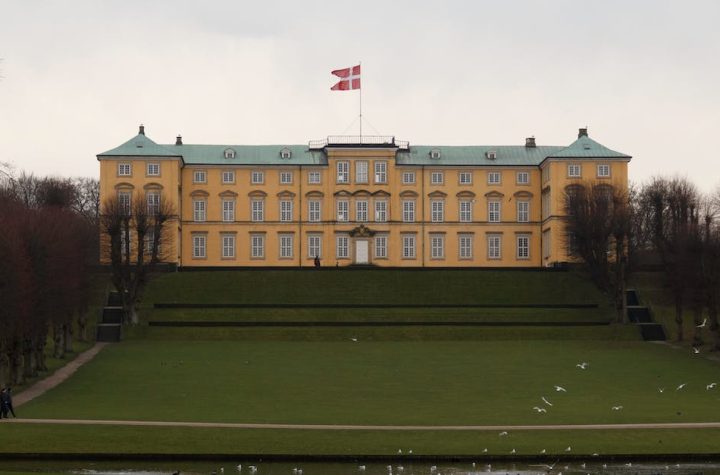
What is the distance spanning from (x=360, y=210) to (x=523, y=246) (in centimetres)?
1443

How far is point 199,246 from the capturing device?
112688 mm

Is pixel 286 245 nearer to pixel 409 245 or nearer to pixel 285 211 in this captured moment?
pixel 285 211

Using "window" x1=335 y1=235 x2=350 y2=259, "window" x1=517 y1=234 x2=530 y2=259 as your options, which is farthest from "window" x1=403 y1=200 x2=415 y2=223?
"window" x1=517 y1=234 x2=530 y2=259

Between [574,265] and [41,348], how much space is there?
46.1m

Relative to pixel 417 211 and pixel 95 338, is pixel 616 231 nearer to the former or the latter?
pixel 417 211

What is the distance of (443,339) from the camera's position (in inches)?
3083

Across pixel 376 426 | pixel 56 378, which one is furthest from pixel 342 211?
pixel 376 426

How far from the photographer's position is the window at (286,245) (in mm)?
113125

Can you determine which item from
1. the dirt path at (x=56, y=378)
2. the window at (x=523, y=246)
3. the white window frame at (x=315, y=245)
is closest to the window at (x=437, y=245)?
the window at (x=523, y=246)

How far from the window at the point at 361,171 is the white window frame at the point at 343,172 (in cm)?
77

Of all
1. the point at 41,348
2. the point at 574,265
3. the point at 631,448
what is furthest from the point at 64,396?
the point at 574,265

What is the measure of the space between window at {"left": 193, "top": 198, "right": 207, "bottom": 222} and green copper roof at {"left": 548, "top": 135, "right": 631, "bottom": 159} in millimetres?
29555

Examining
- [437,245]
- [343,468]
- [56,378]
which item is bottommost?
[343,468]

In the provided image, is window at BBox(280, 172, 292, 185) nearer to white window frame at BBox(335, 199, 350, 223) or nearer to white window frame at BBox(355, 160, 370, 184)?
white window frame at BBox(335, 199, 350, 223)
